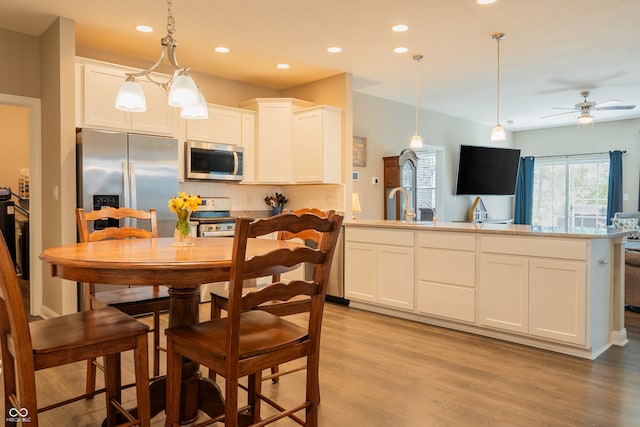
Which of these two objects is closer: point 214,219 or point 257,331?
point 257,331

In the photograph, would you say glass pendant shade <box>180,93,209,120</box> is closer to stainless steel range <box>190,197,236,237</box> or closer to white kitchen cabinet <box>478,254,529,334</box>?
stainless steel range <box>190,197,236,237</box>

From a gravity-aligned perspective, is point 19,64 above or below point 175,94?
above

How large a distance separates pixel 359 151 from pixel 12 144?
553 centimetres

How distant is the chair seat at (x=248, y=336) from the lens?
170 centimetres

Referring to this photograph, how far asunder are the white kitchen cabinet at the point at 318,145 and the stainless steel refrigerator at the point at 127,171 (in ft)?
5.22

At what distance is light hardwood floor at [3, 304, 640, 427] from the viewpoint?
2.31 meters

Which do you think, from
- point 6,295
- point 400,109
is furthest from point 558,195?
point 6,295

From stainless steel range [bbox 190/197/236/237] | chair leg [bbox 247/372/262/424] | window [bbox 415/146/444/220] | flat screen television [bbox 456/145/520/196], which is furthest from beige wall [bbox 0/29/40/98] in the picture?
flat screen television [bbox 456/145/520/196]

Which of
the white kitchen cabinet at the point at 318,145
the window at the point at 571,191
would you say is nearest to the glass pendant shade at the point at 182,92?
the white kitchen cabinet at the point at 318,145

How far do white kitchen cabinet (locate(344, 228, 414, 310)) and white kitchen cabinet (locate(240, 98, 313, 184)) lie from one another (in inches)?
53.7

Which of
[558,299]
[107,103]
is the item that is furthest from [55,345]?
[558,299]

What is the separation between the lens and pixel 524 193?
9.88m

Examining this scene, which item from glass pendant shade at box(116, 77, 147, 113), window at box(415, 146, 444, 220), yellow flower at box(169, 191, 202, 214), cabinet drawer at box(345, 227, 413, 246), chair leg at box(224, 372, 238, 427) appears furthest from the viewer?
window at box(415, 146, 444, 220)

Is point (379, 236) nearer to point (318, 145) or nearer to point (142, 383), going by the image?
point (318, 145)
